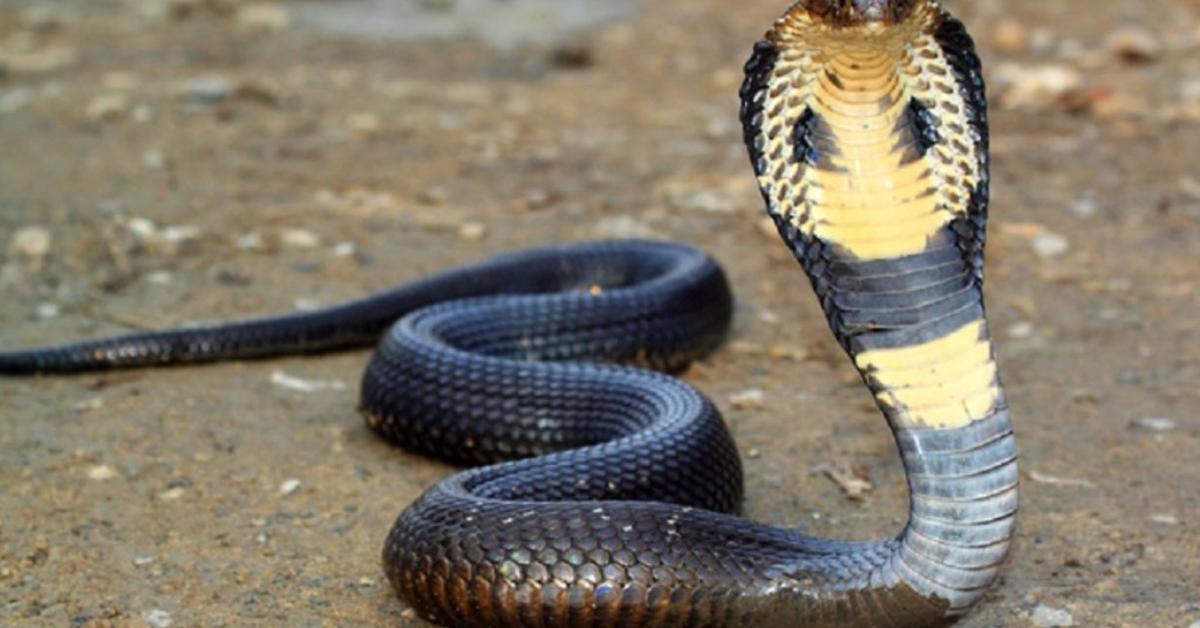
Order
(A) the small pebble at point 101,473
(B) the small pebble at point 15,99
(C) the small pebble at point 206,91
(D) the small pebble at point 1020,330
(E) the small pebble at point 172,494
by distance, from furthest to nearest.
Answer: (C) the small pebble at point 206,91, (B) the small pebble at point 15,99, (D) the small pebble at point 1020,330, (A) the small pebble at point 101,473, (E) the small pebble at point 172,494

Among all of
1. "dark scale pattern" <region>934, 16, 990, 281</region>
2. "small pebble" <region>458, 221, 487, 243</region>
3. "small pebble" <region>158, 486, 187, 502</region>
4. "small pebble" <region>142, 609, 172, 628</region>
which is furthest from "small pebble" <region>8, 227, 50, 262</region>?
"dark scale pattern" <region>934, 16, 990, 281</region>

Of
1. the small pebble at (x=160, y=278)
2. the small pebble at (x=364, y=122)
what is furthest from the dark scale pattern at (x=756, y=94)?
the small pebble at (x=364, y=122)

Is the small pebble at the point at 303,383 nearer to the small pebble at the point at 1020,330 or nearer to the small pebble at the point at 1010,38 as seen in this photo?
the small pebble at the point at 1020,330

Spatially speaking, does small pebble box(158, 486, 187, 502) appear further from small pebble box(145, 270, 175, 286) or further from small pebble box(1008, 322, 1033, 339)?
small pebble box(1008, 322, 1033, 339)

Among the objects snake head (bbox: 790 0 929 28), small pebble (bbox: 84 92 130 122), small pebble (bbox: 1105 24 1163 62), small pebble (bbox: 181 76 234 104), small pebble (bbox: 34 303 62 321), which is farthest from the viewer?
small pebble (bbox: 1105 24 1163 62)

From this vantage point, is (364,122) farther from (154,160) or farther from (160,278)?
(160,278)

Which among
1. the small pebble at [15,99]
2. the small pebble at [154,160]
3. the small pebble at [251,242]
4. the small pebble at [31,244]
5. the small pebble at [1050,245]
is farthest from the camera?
the small pebble at [15,99]

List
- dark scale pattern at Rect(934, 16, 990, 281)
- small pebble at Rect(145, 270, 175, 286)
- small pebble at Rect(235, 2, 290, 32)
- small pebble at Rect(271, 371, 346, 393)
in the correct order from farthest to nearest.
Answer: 1. small pebble at Rect(235, 2, 290, 32)
2. small pebble at Rect(145, 270, 175, 286)
3. small pebble at Rect(271, 371, 346, 393)
4. dark scale pattern at Rect(934, 16, 990, 281)
